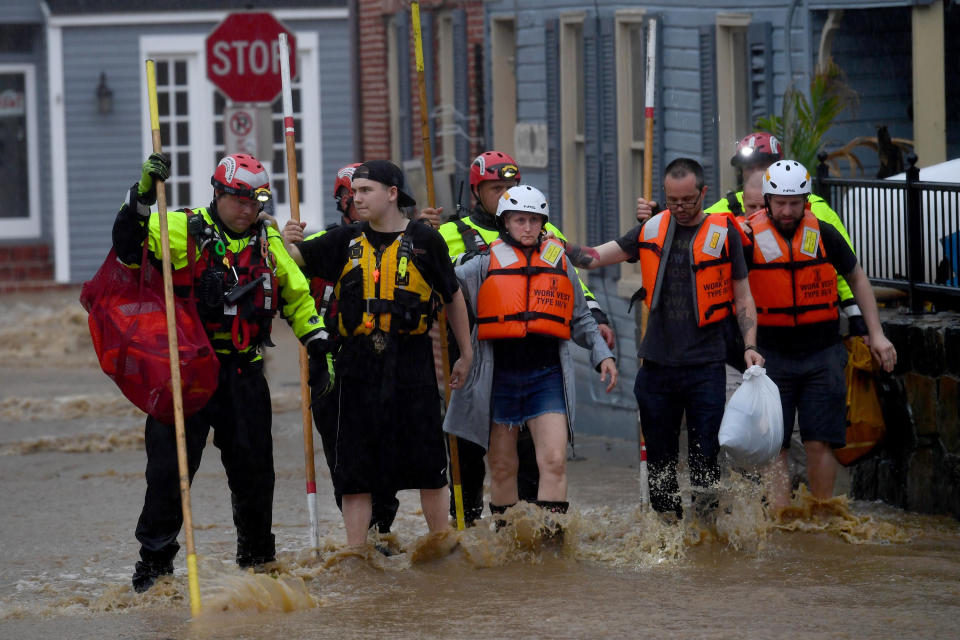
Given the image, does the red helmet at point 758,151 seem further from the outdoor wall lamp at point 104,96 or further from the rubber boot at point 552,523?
the outdoor wall lamp at point 104,96

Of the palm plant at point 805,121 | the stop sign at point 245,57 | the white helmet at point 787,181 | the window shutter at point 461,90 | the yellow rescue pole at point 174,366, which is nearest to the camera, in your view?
the yellow rescue pole at point 174,366

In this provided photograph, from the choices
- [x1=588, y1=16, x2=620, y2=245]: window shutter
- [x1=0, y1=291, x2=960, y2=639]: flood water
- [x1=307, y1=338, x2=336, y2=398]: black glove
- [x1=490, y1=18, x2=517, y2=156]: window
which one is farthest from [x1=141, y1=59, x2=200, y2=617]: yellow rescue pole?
[x1=490, y1=18, x2=517, y2=156]: window

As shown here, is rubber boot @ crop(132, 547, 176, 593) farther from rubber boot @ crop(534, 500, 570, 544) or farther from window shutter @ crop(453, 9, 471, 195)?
window shutter @ crop(453, 9, 471, 195)

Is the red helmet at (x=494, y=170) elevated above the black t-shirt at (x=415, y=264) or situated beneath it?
elevated above

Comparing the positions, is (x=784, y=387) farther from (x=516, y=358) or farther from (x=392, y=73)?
(x=392, y=73)

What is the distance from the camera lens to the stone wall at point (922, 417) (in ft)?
29.3

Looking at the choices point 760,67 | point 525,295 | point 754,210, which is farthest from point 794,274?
point 760,67

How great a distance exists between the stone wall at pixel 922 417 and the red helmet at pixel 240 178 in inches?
144

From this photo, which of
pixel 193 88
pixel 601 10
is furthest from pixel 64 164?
pixel 601 10

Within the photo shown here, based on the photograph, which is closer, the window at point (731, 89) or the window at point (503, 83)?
the window at point (731, 89)

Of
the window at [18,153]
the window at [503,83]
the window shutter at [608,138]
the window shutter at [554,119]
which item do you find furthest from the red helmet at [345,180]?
the window at [18,153]

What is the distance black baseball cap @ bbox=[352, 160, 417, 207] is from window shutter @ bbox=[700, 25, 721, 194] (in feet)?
16.8

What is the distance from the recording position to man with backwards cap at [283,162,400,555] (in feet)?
25.9

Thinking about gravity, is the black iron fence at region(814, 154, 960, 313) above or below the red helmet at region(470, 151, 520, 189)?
below
